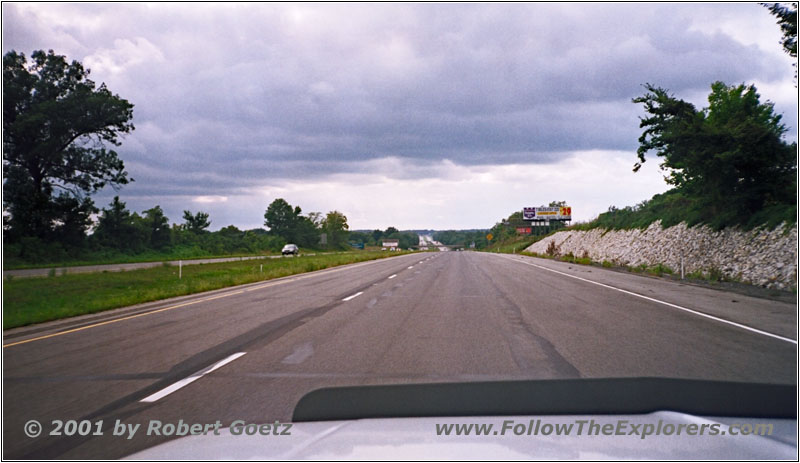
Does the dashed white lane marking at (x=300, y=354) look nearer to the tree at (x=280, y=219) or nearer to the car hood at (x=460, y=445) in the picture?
the car hood at (x=460, y=445)

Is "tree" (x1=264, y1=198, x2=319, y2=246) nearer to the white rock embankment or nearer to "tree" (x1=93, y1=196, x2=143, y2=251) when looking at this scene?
"tree" (x1=93, y1=196, x2=143, y2=251)

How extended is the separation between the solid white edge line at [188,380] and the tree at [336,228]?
163 metres

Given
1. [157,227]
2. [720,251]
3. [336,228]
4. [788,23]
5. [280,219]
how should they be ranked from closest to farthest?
[788,23] < [720,251] < [157,227] < [280,219] < [336,228]

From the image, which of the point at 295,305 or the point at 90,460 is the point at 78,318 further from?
the point at 90,460

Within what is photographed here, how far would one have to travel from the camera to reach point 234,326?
36.4 feet

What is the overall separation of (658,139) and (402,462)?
995 inches

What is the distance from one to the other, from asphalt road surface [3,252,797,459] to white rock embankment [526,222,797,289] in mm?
5624

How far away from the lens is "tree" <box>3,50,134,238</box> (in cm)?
4469

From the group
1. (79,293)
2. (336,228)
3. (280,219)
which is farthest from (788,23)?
(336,228)

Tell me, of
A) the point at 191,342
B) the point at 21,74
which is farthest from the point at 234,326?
the point at 21,74

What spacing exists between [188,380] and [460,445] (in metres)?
4.27

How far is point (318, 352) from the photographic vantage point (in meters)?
8.24

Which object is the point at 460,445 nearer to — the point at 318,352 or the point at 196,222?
the point at 318,352

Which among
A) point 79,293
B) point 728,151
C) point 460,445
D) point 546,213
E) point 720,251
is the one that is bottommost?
point 79,293
